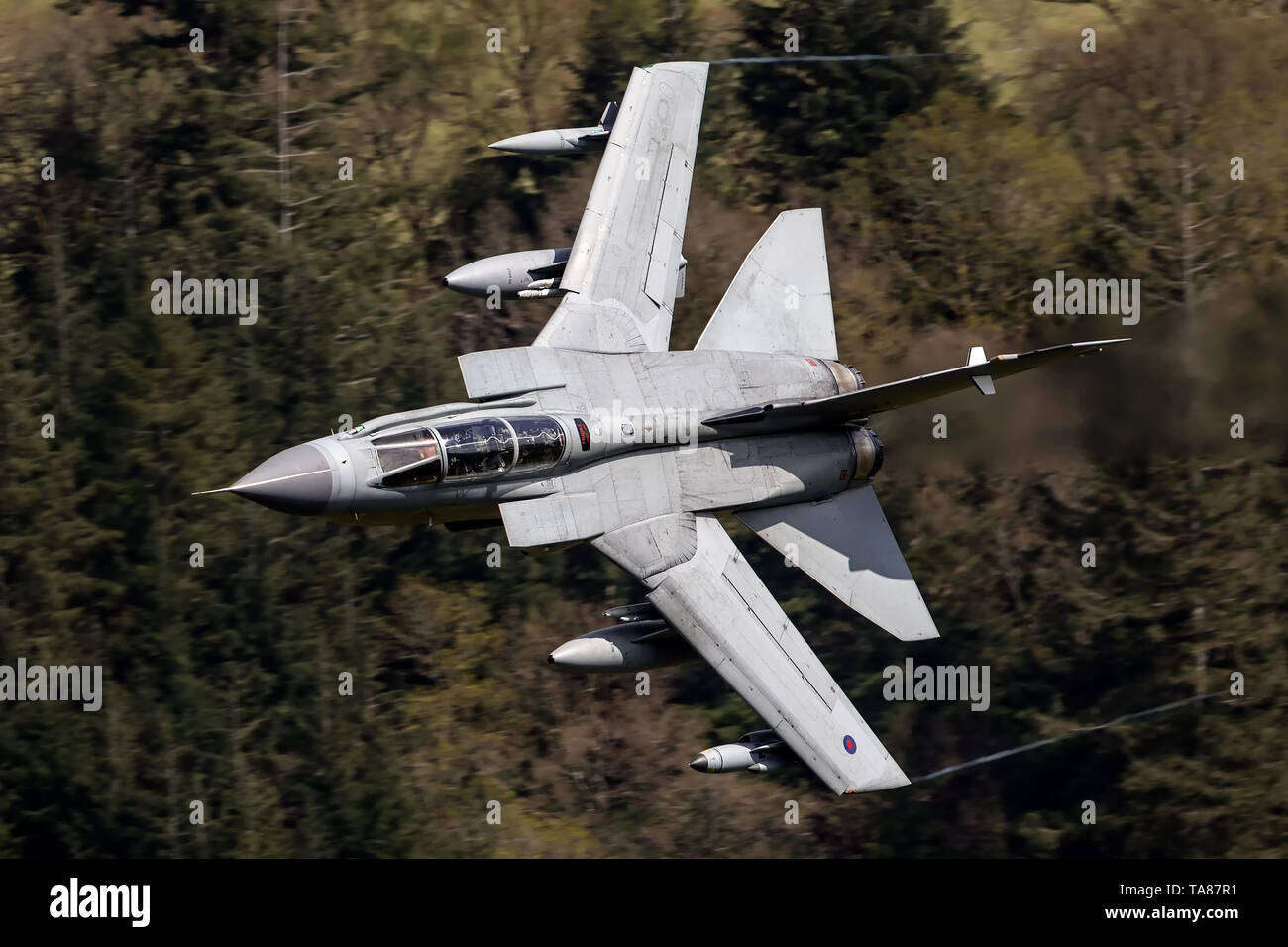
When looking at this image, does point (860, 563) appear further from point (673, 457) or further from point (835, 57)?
point (835, 57)

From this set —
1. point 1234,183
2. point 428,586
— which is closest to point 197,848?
point 428,586

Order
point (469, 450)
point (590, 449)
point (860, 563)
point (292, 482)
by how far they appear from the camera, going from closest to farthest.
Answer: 1. point (292, 482)
2. point (469, 450)
3. point (590, 449)
4. point (860, 563)

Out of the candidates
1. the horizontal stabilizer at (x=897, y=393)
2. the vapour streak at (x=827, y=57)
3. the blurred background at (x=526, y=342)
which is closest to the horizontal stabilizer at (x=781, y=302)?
the horizontal stabilizer at (x=897, y=393)

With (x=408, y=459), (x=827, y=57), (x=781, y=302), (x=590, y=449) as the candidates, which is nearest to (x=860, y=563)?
(x=781, y=302)

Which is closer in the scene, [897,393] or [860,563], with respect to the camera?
[897,393]

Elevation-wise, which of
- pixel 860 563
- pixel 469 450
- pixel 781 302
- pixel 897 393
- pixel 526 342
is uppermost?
pixel 526 342

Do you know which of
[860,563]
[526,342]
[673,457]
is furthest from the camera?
[526,342]

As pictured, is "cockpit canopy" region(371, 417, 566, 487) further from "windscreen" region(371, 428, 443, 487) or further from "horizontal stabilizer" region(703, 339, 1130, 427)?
"horizontal stabilizer" region(703, 339, 1130, 427)

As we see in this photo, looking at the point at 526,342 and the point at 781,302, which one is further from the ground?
the point at 526,342

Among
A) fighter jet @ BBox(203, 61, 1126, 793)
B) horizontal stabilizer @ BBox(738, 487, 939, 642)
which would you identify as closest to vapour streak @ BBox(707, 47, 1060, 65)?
fighter jet @ BBox(203, 61, 1126, 793)
